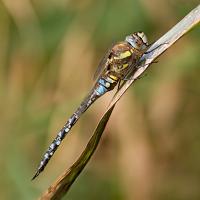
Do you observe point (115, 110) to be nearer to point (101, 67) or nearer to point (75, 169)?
point (101, 67)

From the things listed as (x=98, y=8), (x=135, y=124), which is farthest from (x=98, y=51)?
(x=135, y=124)

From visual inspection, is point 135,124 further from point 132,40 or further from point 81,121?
point 132,40

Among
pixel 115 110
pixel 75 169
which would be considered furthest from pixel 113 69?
pixel 115 110

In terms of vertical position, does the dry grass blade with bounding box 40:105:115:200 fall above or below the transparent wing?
below

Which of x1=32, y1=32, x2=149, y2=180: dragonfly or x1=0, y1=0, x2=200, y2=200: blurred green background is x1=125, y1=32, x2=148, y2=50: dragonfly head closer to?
x1=32, y1=32, x2=149, y2=180: dragonfly

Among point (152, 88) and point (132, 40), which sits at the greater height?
point (132, 40)

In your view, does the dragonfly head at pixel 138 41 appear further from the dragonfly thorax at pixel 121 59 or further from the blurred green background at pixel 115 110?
the blurred green background at pixel 115 110

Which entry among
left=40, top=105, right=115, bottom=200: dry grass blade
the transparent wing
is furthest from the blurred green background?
left=40, top=105, right=115, bottom=200: dry grass blade

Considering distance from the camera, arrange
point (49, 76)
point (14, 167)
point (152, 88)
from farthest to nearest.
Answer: point (49, 76)
point (152, 88)
point (14, 167)
